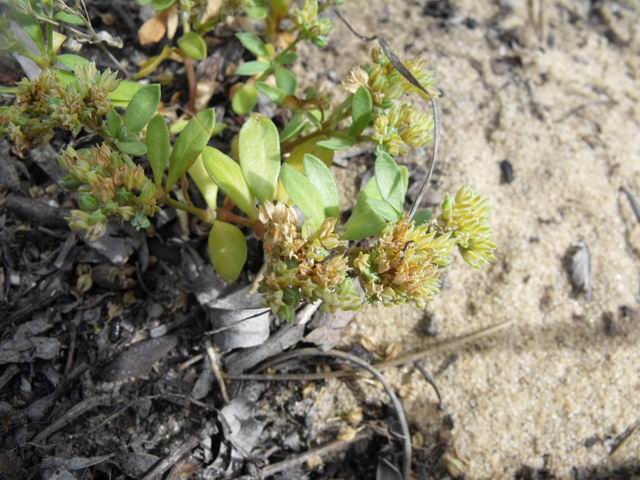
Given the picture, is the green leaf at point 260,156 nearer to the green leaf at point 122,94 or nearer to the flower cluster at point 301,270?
the flower cluster at point 301,270

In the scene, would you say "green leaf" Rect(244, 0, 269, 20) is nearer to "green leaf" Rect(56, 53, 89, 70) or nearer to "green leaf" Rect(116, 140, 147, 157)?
"green leaf" Rect(56, 53, 89, 70)

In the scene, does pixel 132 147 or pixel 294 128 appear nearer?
pixel 132 147

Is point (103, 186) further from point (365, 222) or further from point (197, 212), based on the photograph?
point (365, 222)

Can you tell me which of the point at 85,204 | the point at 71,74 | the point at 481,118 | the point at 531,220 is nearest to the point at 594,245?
the point at 531,220

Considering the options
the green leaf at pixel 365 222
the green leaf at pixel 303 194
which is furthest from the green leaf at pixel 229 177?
the green leaf at pixel 365 222

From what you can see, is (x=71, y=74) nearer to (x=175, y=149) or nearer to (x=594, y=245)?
(x=175, y=149)

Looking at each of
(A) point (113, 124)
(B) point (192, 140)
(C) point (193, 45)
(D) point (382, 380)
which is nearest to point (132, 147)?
(A) point (113, 124)
